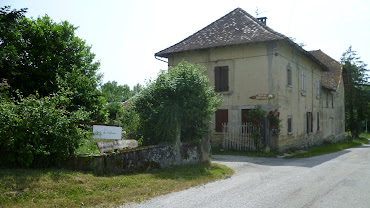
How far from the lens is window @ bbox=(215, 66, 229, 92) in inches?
719

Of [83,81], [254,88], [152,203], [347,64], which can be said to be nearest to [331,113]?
[347,64]

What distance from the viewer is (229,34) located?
726 inches

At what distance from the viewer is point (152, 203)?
6.10 metres

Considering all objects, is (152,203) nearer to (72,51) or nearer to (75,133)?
(75,133)

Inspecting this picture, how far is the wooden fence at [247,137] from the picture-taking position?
1614 centimetres

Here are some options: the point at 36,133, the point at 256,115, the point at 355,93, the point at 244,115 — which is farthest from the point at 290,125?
the point at 355,93

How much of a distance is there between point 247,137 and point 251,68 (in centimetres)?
387

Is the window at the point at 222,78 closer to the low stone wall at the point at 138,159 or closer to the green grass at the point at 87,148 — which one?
the low stone wall at the point at 138,159

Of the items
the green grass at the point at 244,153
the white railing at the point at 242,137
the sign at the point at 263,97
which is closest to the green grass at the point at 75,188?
the green grass at the point at 244,153

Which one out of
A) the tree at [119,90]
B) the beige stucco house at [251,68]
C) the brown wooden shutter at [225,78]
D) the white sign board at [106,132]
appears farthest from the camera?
the tree at [119,90]

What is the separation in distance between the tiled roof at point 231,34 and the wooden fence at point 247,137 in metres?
4.52

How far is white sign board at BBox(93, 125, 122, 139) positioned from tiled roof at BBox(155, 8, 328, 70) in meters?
10.6

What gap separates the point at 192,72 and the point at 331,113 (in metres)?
22.9

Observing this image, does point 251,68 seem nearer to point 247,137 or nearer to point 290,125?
point 247,137
